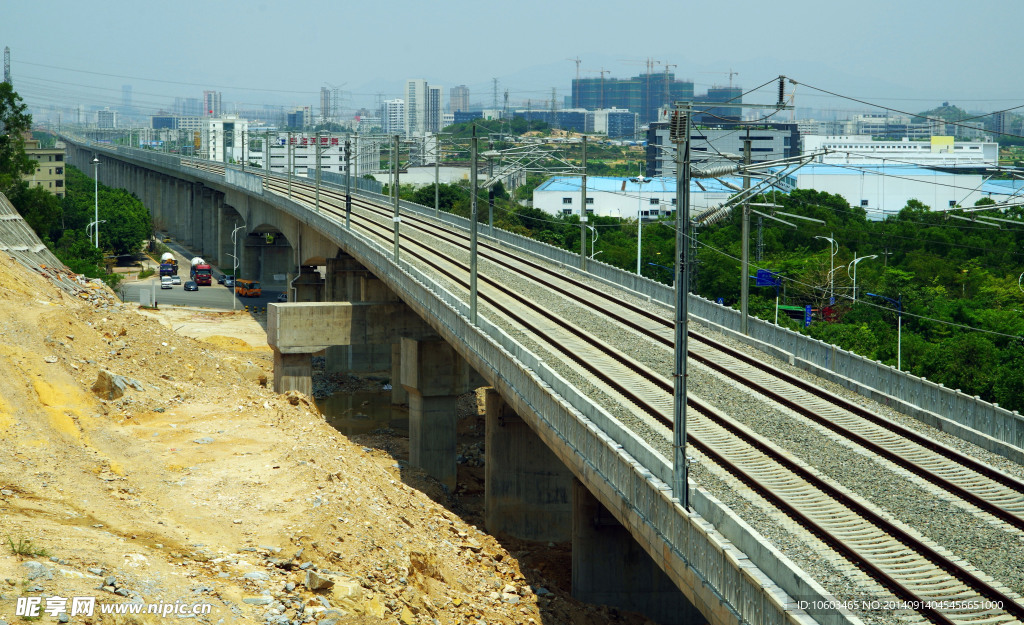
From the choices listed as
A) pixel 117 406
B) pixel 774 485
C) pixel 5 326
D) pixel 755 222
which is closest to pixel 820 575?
pixel 774 485

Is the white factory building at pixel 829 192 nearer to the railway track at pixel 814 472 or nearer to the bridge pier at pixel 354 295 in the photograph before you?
the bridge pier at pixel 354 295

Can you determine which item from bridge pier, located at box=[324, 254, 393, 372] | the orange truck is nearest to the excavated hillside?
bridge pier, located at box=[324, 254, 393, 372]

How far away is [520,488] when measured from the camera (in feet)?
129

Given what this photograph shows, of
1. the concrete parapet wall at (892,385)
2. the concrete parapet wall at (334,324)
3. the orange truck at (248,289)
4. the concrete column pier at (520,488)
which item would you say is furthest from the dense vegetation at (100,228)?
the concrete parapet wall at (892,385)

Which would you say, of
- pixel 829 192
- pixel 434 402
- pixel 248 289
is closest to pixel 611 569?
pixel 434 402

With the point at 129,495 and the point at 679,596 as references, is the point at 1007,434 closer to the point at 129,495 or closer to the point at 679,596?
the point at 679,596

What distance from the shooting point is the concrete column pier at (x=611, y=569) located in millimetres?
30578

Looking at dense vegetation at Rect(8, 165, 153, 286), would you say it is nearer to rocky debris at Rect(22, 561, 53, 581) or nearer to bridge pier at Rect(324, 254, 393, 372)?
bridge pier at Rect(324, 254, 393, 372)

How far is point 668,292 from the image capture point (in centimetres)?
4391

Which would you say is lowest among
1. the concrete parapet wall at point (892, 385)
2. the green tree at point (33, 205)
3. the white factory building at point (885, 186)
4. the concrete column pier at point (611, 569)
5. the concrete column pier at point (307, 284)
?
the concrete column pier at point (611, 569)

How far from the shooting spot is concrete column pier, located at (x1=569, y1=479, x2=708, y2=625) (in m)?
30.6

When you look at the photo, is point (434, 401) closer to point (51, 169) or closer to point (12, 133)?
point (12, 133)

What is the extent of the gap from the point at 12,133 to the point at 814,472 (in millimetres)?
73632

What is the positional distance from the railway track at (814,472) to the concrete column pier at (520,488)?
390 centimetres
